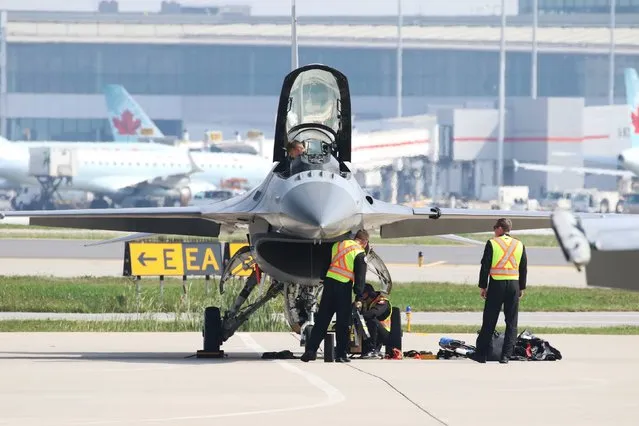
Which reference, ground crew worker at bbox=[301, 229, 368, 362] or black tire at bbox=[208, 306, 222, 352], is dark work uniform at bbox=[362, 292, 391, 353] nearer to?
ground crew worker at bbox=[301, 229, 368, 362]

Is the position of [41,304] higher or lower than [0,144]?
lower

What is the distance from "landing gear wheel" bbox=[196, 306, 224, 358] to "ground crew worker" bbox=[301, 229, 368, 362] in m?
1.41

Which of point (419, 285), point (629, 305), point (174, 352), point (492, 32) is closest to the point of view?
point (174, 352)

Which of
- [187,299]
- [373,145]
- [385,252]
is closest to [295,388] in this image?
[187,299]

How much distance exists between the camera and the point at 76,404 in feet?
46.9

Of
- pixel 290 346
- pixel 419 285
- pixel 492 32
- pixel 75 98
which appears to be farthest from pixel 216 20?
pixel 290 346

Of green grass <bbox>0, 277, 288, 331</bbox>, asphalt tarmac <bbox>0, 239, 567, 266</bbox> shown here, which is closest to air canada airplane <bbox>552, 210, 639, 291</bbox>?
green grass <bbox>0, 277, 288, 331</bbox>

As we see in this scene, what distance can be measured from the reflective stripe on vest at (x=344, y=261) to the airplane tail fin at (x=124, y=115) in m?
101

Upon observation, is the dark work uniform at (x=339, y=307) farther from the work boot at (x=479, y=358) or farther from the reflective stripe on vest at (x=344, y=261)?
the work boot at (x=479, y=358)

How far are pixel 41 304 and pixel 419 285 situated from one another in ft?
34.0

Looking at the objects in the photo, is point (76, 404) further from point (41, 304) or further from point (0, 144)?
point (0, 144)

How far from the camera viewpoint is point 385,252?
54406 mm

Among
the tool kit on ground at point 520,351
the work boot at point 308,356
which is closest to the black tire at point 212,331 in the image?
the work boot at point 308,356

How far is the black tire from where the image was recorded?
65.4 ft
